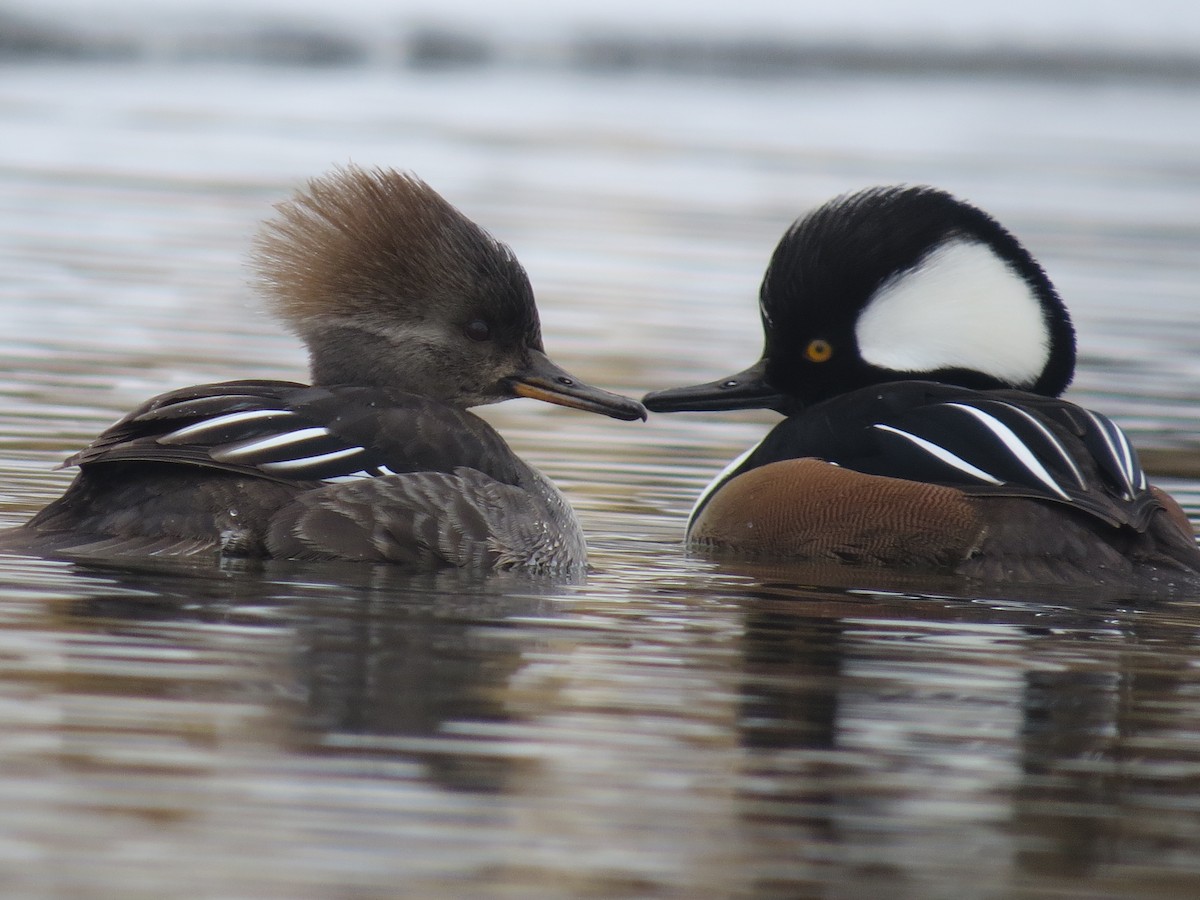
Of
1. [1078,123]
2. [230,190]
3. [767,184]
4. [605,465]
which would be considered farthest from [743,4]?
[605,465]

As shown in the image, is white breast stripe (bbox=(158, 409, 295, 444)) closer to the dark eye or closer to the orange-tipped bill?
the dark eye

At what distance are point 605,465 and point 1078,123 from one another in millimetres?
21277

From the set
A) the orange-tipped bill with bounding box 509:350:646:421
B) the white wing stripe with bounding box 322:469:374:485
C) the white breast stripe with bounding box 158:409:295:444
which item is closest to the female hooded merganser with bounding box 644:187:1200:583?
the orange-tipped bill with bounding box 509:350:646:421

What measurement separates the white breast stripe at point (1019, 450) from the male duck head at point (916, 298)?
0.68 meters

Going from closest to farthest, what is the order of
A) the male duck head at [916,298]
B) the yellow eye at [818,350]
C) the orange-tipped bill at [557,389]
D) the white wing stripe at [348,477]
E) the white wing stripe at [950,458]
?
the white wing stripe at [348,477] → the white wing stripe at [950,458] → the orange-tipped bill at [557,389] → the male duck head at [916,298] → the yellow eye at [818,350]

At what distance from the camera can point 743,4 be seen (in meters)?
35.3

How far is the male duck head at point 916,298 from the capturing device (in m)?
6.68

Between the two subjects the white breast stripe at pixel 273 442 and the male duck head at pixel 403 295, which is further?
the male duck head at pixel 403 295

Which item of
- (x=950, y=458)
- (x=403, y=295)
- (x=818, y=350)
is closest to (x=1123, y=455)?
(x=950, y=458)

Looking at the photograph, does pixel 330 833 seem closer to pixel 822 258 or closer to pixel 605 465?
pixel 822 258

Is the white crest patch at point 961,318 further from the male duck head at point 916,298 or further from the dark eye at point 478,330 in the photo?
the dark eye at point 478,330

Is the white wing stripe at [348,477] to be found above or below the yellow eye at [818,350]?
below

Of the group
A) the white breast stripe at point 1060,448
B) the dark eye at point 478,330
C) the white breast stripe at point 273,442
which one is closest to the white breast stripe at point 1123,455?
the white breast stripe at point 1060,448

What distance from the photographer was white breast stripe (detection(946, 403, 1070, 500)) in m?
5.89
